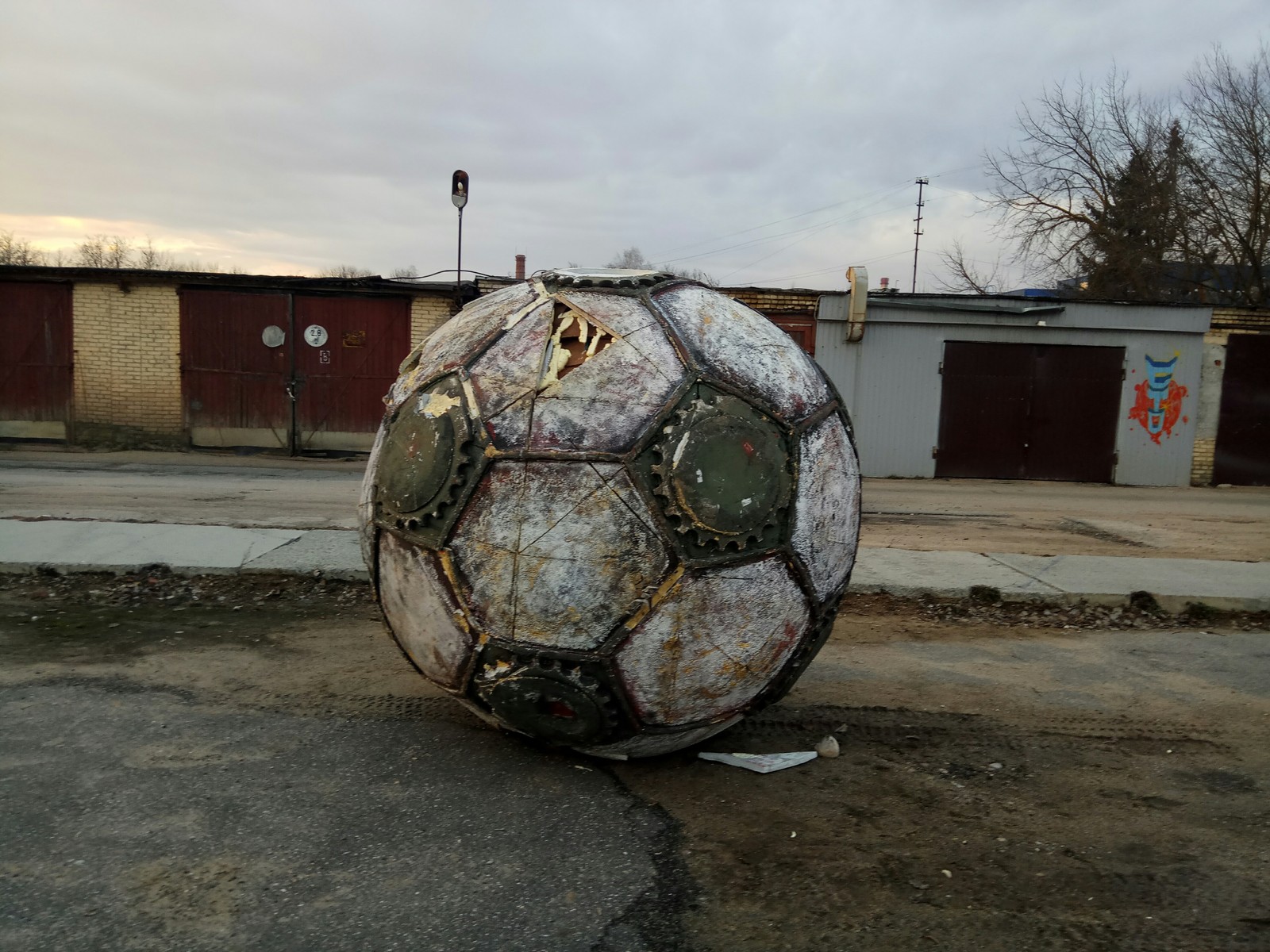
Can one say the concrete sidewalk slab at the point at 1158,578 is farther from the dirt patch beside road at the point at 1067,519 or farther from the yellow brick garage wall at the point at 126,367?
the yellow brick garage wall at the point at 126,367

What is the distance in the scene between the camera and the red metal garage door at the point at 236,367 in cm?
1678

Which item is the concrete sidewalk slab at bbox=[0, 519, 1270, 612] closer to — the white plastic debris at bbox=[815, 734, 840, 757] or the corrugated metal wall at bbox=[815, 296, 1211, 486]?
the white plastic debris at bbox=[815, 734, 840, 757]

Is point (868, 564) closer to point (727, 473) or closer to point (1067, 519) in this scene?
point (727, 473)

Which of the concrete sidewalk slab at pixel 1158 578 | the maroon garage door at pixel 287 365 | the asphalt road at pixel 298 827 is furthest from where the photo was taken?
the maroon garage door at pixel 287 365

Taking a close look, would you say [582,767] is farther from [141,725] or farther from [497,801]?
[141,725]

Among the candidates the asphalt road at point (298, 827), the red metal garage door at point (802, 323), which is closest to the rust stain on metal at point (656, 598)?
the asphalt road at point (298, 827)

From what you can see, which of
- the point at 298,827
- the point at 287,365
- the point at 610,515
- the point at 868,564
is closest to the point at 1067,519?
the point at 868,564

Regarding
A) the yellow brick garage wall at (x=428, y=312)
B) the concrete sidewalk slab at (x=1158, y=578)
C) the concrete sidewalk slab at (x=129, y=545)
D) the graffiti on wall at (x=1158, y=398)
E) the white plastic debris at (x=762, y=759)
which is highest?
the yellow brick garage wall at (x=428, y=312)

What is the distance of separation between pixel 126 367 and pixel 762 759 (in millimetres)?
16805

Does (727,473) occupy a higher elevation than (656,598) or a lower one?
higher

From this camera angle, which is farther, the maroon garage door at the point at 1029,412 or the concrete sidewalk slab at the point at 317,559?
the maroon garage door at the point at 1029,412

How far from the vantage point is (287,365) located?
1691cm

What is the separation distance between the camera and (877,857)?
118 inches

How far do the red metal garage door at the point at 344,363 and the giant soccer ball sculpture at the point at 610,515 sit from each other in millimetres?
13999
